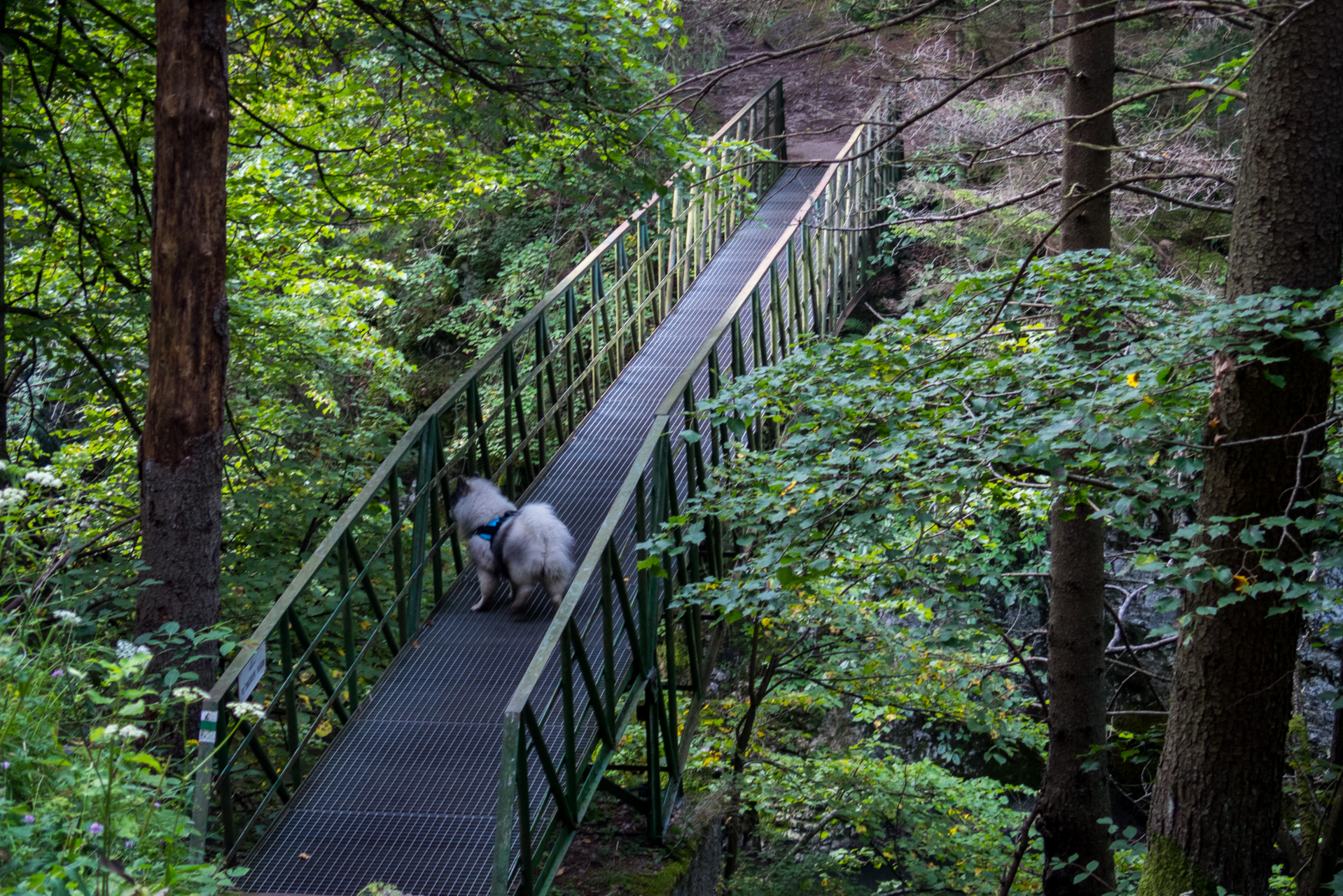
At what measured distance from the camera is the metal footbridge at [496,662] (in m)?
3.90

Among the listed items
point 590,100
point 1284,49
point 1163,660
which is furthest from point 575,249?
point 1284,49

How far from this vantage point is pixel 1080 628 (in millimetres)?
5094

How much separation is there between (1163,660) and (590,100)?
799 centimetres

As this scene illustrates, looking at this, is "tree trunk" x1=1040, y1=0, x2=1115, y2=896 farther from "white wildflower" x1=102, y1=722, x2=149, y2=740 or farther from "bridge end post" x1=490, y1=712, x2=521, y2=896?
"white wildflower" x1=102, y1=722, x2=149, y2=740

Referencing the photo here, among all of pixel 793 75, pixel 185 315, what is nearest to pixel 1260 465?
pixel 185 315

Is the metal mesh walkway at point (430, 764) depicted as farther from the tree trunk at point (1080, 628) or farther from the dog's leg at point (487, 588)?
the tree trunk at point (1080, 628)

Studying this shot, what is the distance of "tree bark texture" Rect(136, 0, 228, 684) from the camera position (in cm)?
427

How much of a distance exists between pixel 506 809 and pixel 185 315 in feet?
→ 8.35

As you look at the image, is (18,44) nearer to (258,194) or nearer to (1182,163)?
(258,194)

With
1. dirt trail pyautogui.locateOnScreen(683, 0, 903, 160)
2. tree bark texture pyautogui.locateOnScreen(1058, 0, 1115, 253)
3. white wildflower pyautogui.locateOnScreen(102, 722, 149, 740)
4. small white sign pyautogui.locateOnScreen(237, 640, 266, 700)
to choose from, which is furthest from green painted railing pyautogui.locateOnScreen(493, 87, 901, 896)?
dirt trail pyautogui.locateOnScreen(683, 0, 903, 160)

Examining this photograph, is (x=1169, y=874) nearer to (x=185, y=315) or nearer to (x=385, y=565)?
(x=185, y=315)

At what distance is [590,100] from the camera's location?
19.6 feet

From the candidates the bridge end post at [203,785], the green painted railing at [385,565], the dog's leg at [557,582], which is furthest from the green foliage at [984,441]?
the bridge end post at [203,785]

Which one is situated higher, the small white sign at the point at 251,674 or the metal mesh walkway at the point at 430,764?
the small white sign at the point at 251,674
